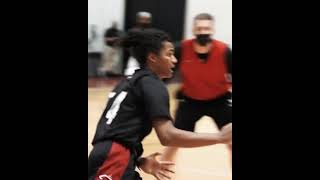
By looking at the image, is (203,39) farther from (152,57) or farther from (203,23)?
(152,57)

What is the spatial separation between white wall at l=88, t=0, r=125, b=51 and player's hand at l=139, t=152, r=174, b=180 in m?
8.37

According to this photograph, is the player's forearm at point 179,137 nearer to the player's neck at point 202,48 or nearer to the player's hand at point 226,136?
the player's hand at point 226,136

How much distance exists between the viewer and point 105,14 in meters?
11.3

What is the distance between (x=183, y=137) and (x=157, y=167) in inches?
10.3

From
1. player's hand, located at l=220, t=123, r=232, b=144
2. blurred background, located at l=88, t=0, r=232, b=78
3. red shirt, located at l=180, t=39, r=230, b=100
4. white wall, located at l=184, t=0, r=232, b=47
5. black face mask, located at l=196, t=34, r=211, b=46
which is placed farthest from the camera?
blurred background, located at l=88, t=0, r=232, b=78

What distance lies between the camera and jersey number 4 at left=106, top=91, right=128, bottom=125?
2.64 meters

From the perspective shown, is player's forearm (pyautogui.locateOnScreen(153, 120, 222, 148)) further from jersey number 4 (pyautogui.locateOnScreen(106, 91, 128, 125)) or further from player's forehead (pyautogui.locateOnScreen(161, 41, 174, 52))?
player's forehead (pyautogui.locateOnScreen(161, 41, 174, 52))

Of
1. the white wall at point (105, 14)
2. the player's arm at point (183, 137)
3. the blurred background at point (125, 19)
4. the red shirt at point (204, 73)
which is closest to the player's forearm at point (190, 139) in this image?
the player's arm at point (183, 137)

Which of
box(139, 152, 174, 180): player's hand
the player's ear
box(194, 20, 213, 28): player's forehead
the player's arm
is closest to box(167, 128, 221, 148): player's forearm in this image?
the player's arm
